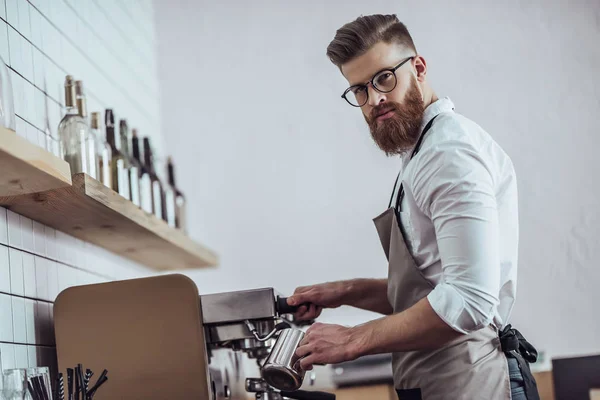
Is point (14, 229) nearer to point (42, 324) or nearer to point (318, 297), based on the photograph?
point (42, 324)

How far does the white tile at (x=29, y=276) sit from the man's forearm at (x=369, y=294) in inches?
30.4

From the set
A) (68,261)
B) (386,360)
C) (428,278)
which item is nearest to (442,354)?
(428,278)

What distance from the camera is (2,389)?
4.46 ft

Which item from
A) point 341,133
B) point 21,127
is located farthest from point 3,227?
point 341,133

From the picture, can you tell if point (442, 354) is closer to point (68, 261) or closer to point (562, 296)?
point (68, 261)

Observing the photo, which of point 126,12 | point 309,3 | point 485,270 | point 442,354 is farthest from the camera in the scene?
point 309,3

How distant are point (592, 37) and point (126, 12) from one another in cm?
187

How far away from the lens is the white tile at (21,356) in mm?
1684

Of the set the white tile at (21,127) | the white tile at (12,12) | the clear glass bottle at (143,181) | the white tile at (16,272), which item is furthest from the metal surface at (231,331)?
the white tile at (12,12)

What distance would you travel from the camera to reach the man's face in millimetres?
1575

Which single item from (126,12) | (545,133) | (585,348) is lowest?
(585,348)

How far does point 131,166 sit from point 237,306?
0.88 metres

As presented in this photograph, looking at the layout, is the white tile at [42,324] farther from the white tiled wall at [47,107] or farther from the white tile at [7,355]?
the white tile at [7,355]

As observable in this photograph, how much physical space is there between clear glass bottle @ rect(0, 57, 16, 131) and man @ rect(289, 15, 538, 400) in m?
0.68
